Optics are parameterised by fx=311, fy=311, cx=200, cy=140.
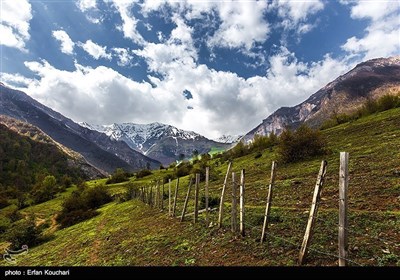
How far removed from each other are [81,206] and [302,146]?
145 feet

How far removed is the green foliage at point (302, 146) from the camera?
45.3 metres

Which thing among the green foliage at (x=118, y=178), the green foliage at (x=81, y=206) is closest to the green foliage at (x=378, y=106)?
the green foliage at (x=81, y=206)

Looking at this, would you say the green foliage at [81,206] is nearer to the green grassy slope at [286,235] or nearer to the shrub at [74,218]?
the shrub at [74,218]

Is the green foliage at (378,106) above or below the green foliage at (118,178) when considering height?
above

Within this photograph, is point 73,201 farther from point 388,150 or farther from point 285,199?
point 388,150

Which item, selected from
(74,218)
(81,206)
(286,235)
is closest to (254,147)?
(81,206)

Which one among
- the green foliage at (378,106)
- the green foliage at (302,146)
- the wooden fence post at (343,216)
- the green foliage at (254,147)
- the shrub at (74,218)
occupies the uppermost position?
the green foliage at (378,106)

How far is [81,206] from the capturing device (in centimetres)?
6272

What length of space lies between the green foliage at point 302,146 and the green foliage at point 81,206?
33.1m

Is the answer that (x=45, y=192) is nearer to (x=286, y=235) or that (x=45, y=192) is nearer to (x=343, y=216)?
(x=286, y=235)

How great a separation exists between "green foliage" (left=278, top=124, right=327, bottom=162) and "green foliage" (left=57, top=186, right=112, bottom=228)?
109 feet

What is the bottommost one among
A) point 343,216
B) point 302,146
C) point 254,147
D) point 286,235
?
point 286,235

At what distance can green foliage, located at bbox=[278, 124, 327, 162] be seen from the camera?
149 feet
